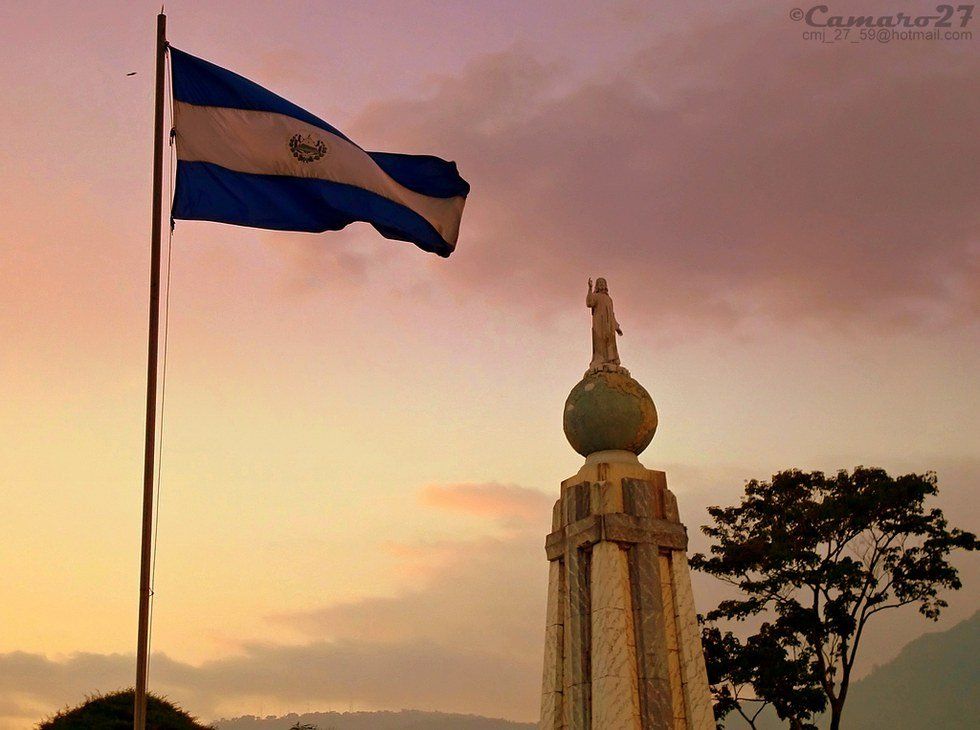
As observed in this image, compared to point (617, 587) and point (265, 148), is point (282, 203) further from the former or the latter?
point (617, 587)

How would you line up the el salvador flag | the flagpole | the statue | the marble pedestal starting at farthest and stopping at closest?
1. the statue
2. the marble pedestal
3. the el salvador flag
4. the flagpole

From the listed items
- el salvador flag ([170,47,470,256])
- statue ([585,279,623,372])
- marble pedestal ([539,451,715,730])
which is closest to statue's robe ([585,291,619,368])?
statue ([585,279,623,372])

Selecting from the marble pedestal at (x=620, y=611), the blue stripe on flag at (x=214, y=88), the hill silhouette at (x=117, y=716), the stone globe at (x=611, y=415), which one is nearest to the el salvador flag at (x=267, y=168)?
the blue stripe on flag at (x=214, y=88)

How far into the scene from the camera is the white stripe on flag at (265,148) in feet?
47.0

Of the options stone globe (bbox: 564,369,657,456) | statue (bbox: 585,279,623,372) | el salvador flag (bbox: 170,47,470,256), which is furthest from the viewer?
statue (bbox: 585,279,623,372)

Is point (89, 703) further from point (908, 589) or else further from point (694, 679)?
point (908, 589)

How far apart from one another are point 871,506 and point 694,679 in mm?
13827

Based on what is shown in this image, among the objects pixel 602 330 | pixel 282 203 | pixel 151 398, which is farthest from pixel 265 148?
pixel 602 330

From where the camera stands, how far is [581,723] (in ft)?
65.7

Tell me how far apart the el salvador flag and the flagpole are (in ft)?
1.47

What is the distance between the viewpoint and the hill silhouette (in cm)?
2522

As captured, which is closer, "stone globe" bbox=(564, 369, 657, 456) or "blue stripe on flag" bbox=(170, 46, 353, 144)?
"blue stripe on flag" bbox=(170, 46, 353, 144)

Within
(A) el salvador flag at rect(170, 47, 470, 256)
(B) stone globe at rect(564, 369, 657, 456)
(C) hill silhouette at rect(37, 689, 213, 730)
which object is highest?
(A) el salvador flag at rect(170, 47, 470, 256)

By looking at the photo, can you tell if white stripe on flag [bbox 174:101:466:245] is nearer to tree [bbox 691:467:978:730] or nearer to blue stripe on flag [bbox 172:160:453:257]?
blue stripe on flag [bbox 172:160:453:257]
